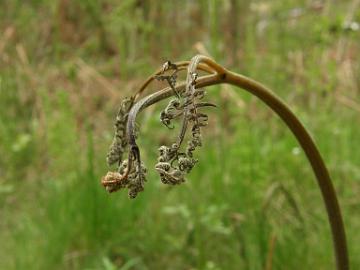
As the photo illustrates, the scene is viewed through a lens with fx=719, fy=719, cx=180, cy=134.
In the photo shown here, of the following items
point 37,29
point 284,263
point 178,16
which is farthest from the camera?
point 178,16

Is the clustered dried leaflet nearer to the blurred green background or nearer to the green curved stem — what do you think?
the green curved stem

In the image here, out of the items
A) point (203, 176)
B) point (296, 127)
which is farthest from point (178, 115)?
point (203, 176)

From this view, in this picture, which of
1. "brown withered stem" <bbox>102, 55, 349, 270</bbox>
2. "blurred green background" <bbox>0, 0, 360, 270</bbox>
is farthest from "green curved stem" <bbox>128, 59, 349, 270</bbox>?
"blurred green background" <bbox>0, 0, 360, 270</bbox>

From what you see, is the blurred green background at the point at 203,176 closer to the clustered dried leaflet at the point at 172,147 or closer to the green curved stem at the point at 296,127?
the green curved stem at the point at 296,127

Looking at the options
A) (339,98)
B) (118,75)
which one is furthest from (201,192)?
(118,75)

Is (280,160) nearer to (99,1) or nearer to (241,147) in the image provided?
(241,147)

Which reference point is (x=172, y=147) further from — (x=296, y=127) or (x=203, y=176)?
(x=203, y=176)
